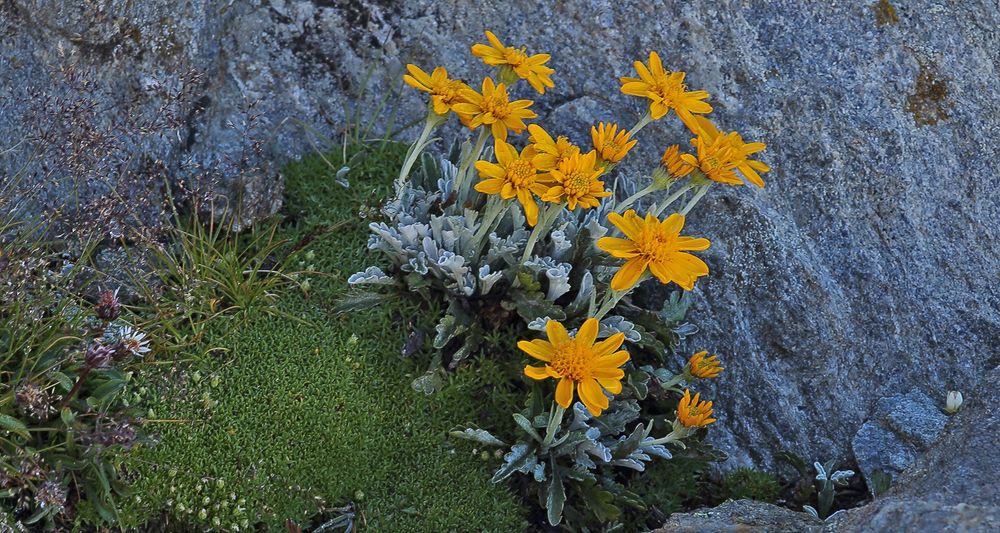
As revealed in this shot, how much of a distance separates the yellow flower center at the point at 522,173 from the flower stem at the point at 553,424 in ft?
2.42

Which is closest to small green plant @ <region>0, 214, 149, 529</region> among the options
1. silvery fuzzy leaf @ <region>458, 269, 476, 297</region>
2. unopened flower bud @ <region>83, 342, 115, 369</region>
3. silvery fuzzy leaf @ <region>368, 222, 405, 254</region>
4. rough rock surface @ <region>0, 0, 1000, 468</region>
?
unopened flower bud @ <region>83, 342, 115, 369</region>

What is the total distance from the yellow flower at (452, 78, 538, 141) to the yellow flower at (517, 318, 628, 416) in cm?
79

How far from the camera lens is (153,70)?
377 centimetres

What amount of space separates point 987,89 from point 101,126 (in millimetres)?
3632

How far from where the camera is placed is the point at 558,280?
10.9 feet

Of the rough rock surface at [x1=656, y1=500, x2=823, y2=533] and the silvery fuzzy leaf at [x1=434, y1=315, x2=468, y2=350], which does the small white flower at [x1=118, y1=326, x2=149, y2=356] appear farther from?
the rough rock surface at [x1=656, y1=500, x2=823, y2=533]

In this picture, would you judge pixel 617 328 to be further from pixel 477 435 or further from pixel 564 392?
pixel 564 392

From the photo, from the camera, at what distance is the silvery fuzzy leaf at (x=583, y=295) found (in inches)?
135

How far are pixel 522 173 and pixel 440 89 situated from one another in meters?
0.52

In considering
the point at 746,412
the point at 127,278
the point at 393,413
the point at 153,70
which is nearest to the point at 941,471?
the point at 746,412

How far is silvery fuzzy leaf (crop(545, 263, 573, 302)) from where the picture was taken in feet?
10.9

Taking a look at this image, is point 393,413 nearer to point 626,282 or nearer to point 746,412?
point 626,282

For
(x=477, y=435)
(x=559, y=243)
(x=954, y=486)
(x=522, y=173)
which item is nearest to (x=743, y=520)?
(x=954, y=486)

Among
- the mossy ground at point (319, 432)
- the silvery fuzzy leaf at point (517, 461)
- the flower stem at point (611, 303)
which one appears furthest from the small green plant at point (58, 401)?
the flower stem at point (611, 303)
